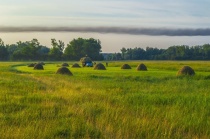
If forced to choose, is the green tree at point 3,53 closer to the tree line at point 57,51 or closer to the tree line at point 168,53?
the tree line at point 57,51

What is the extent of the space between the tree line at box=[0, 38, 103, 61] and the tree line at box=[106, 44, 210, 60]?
9.33 meters

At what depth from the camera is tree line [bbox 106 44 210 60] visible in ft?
397

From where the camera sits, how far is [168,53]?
131 meters

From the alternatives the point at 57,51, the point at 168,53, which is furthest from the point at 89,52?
the point at 168,53

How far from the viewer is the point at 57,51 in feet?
389

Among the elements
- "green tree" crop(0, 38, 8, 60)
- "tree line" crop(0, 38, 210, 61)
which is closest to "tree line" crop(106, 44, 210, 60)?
"tree line" crop(0, 38, 210, 61)

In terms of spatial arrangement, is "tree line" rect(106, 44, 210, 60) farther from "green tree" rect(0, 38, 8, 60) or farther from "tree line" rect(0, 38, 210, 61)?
"green tree" rect(0, 38, 8, 60)

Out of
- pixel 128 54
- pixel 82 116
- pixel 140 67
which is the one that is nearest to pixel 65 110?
pixel 82 116

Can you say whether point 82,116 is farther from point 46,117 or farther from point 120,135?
point 120,135

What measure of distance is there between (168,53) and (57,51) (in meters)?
40.8

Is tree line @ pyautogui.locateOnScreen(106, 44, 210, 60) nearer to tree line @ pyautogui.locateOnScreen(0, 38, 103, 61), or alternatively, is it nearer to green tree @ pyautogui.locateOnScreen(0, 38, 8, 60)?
tree line @ pyautogui.locateOnScreen(0, 38, 103, 61)

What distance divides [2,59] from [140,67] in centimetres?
8313

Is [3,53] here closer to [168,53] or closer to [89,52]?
[89,52]

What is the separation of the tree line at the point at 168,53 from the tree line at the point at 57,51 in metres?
9.33
